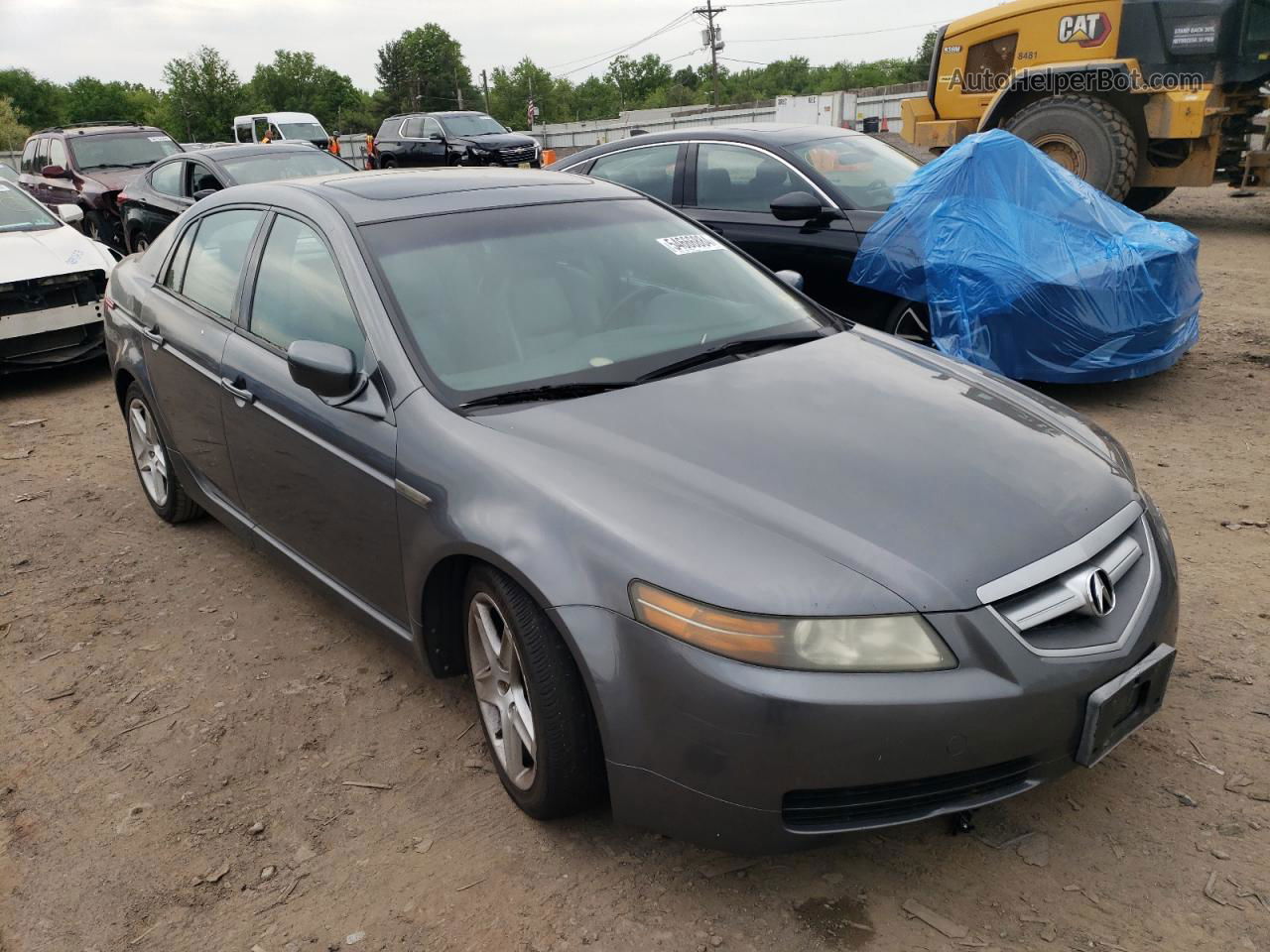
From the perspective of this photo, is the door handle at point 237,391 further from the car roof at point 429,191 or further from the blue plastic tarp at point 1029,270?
the blue plastic tarp at point 1029,270

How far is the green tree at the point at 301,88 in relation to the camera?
106500mm

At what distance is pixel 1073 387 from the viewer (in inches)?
240

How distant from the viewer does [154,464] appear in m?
4.70

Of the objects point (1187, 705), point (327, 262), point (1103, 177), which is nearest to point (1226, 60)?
point (1103, 177)

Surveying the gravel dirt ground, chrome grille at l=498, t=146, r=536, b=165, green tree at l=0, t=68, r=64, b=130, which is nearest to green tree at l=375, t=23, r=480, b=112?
green tree at l=0, t=68, r=64, b=130

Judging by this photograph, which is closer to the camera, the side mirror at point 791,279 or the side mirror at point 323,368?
the side mirror at point 323,368

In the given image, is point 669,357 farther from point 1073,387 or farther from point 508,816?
point 1073,387

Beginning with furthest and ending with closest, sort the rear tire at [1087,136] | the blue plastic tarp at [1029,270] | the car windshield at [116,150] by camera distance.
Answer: the car windshield at [116,150] < the rear tire at [1087,136] < the blue plastic tarp at [1029,270]

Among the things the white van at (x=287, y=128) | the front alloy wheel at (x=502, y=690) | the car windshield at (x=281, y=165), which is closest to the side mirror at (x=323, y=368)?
the front alloy wheel at (x=502, y=690)

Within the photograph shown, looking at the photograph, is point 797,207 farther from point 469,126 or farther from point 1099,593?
point 469,126

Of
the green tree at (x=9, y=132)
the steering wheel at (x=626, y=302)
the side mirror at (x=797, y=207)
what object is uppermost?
the green tree at (x=9, y=132)

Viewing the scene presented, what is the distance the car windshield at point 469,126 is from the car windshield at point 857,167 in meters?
18.5

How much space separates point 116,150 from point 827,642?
14173 millimetres

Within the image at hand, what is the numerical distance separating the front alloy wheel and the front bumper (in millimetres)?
388
